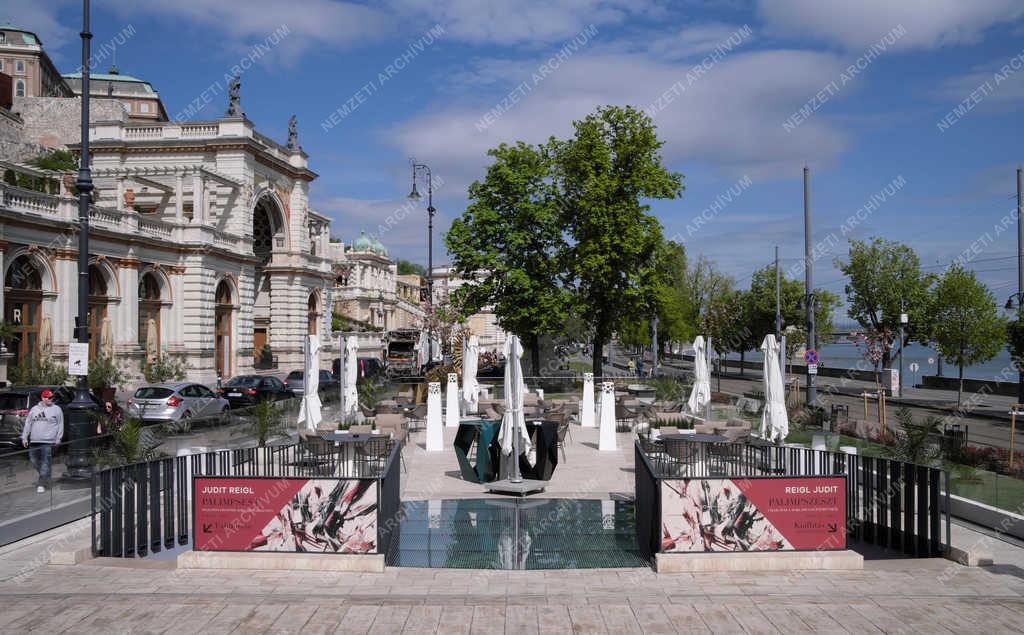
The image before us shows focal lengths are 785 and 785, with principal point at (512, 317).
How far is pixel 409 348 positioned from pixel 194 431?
152 feet

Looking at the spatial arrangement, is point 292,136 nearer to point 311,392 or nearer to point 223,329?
point 223,329

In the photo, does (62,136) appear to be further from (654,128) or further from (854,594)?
(854,594)

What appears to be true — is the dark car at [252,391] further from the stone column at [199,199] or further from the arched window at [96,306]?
the stone column at [199,199]

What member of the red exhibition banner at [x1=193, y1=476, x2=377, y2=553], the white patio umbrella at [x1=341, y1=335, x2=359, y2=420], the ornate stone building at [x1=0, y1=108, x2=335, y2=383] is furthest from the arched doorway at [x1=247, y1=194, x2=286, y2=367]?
the red exhibition banner at [x1=193, y1=476, x2=377, y2=553]

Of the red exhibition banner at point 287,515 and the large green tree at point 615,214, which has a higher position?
the large green tree at point 615,214

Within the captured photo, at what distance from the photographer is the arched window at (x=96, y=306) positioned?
3559 cm

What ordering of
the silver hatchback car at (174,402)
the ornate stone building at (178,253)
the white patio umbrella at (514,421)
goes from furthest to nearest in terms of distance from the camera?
the ornate stone building at (178,253) → the silver hatchback car at (174,402) → the white patio umbrella at (514,421)

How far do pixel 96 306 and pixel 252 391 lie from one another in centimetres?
1083

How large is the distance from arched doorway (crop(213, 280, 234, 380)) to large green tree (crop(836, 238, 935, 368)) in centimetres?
4033

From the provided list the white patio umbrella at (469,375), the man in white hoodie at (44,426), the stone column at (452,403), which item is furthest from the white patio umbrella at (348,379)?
the man in white hoodie at (44,426)

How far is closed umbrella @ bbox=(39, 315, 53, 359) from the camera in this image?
105 ft

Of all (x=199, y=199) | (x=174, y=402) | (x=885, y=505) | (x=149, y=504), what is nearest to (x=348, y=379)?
(x=174, y=402)

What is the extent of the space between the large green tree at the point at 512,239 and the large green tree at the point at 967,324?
18.8 metres

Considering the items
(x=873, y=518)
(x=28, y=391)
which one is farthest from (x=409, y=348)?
(x=873, y=518)
